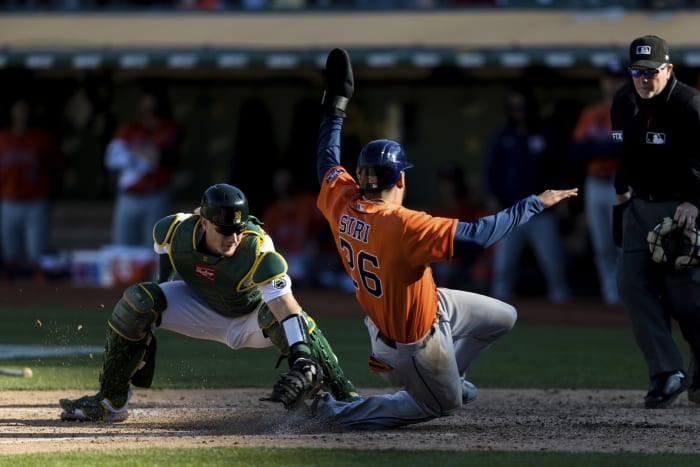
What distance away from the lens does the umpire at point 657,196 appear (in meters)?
7.00

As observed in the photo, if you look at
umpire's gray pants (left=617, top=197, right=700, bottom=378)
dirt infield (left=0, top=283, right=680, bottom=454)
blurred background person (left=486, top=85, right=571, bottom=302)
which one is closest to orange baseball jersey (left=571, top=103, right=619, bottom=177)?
blurred background person (left=486, top=85, right=571, bottom=302)

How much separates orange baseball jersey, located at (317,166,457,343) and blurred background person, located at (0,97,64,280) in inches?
368

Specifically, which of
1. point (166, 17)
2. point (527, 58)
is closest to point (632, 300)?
point (527, 58)

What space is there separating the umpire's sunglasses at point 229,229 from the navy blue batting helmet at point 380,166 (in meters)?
0.64

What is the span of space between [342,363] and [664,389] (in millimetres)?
2680

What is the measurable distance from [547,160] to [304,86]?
418cm

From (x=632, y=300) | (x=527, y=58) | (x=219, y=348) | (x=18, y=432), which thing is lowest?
(x=219, y=348)

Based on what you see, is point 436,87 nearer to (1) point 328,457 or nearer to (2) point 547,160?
(2) point 547,160

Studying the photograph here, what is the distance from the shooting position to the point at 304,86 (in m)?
16.3

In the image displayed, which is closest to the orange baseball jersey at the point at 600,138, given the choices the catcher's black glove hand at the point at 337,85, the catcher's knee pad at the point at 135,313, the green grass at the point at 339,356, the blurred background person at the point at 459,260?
the green grass at the point at 339,356

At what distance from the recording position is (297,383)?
19.2ft

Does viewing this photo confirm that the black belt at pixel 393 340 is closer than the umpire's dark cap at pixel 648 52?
Yes

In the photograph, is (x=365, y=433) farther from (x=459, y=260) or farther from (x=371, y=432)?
(x=459, y=260)

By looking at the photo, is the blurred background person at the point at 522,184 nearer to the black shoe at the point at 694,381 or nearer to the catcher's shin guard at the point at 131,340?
the black shoe at the point at 694,381
